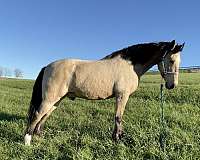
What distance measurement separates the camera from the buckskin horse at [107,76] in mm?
8680

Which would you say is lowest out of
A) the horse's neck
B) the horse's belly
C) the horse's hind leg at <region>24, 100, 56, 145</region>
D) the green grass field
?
the green grass field

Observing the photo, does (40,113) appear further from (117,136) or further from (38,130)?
(117,136)

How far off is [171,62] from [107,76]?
162 centimetres

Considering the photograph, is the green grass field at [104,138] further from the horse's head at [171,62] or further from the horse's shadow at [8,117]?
the horse's head at [171,62]

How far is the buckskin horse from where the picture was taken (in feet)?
28.5

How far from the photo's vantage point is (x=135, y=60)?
899 centimetres

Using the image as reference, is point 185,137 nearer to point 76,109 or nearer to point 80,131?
point 80,131

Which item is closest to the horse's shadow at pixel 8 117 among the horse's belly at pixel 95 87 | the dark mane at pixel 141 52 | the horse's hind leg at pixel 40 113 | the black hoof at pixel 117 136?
the horse's hind leg at pixel 40 113

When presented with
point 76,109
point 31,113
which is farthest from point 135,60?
point 76,109

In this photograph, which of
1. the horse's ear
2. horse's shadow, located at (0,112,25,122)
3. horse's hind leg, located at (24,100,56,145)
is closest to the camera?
the horse's ear

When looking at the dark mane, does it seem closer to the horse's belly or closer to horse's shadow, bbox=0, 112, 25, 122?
the horse's belly

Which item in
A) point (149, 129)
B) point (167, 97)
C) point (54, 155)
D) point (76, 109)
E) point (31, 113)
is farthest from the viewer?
point (167, 97)

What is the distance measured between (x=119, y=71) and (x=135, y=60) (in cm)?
53

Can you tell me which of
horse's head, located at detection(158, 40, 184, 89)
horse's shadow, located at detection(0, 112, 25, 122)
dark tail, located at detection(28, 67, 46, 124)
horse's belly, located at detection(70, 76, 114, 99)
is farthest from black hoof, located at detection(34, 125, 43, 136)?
horse's head, located at detection(158, 40, 184, 89)
